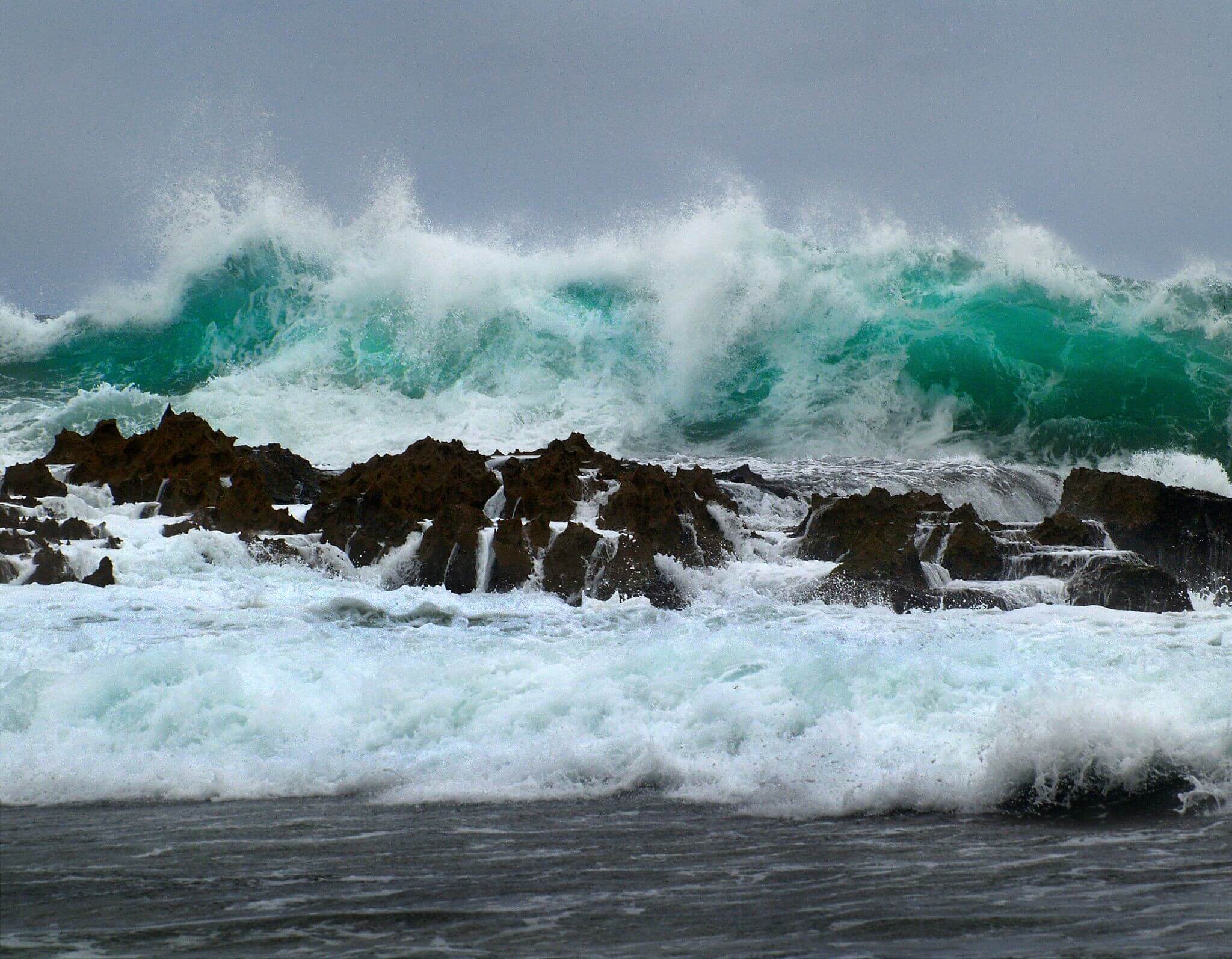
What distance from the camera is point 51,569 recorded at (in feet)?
30.3

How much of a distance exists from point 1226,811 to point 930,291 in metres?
19.9

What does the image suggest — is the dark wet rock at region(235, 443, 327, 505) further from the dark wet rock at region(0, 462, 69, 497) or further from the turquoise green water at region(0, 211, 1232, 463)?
the turquoise green water at region(0, 211, 1232, 463)

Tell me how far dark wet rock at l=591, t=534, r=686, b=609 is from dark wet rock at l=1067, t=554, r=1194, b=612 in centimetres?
306

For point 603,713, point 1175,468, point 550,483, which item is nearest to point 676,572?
point 550,483

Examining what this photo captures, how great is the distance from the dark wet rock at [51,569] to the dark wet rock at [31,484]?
2.48 meters

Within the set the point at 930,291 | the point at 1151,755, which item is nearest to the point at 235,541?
the point at 1151,755

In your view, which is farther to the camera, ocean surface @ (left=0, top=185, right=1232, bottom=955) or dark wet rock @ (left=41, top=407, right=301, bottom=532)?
dark wet rock @ (left=41, top=407, right=301, bottom=532)

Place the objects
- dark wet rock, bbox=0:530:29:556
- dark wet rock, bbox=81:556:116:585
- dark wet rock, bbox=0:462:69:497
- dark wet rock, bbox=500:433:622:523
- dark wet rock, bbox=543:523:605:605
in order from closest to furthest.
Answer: dark wet rock, bbox=81:556:116:585 → dark wet rock, bbox=0:530:29:556 → dark wet rock, bbox=543:523:605:605 → dark wet rock, bbox=500:433:622:523 → dark wet rock, bbox=0:462:69:497

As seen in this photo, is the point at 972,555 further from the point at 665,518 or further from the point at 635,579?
the point at 635,579

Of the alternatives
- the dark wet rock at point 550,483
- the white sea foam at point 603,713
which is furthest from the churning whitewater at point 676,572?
the dark wet rock at point 550,483

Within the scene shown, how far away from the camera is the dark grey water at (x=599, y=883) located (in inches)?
126

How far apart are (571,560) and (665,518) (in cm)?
112

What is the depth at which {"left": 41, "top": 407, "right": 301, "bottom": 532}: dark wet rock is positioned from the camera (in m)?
11.0

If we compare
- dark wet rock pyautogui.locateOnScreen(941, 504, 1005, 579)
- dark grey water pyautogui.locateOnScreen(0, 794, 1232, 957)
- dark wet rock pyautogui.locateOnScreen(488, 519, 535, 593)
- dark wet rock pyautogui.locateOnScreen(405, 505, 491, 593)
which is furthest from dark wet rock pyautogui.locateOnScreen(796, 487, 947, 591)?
dark grey water pyautogui.locateOnScreen(0, 794, 1232, 957)
